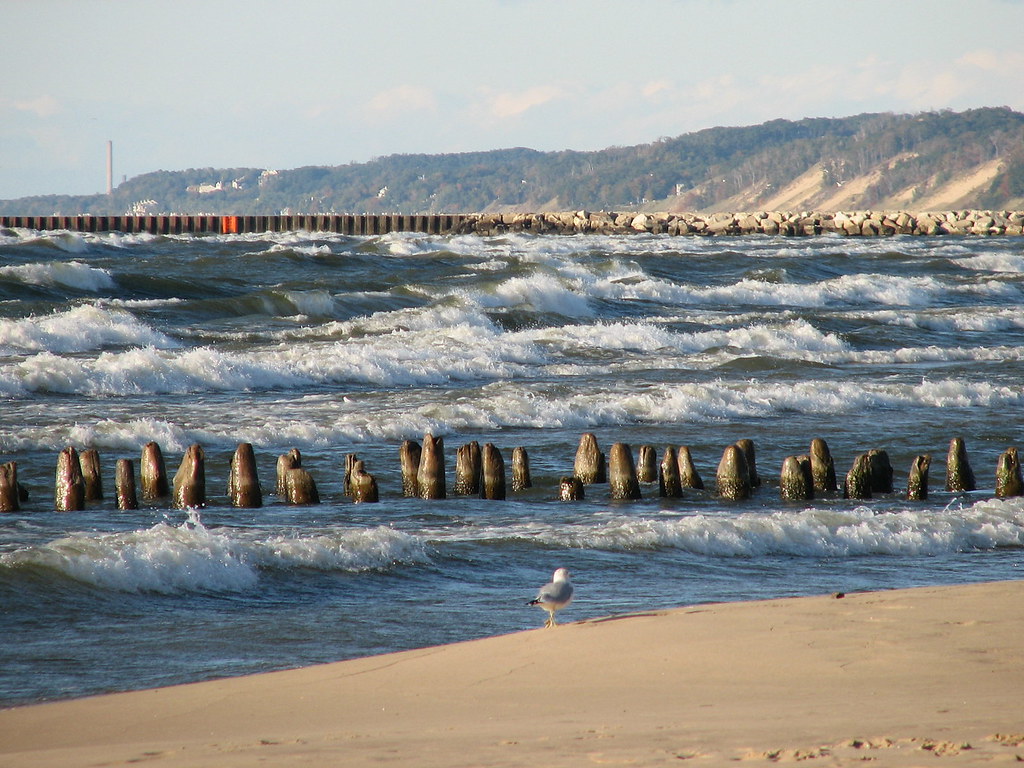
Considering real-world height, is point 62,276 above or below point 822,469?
above

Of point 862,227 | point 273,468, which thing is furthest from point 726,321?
point 862,227

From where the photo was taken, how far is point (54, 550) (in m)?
8.35

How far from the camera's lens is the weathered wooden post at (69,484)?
10492 mm

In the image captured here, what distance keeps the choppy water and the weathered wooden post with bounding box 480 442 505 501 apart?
298mm

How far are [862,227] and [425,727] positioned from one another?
81.7 m

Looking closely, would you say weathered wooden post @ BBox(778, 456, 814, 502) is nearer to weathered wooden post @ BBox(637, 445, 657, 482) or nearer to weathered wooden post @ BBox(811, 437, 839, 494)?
weathered wooden post @ BBox(811, 437, 839, 494)

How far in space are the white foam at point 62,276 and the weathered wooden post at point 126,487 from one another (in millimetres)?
23229

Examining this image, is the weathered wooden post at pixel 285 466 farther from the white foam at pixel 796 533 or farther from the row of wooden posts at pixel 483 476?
the white foam at pixel 796 533

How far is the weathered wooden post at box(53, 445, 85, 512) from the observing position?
10492 millimetres

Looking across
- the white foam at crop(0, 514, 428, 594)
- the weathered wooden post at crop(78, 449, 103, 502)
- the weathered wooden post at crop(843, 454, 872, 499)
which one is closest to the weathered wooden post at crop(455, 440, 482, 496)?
the white foam at crop(0, 514, 428, 594)

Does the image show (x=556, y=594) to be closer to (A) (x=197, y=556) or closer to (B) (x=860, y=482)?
(A) (x=197, y=556)

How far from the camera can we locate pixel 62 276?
108 feet

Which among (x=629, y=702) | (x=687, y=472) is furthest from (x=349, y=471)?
(x=629, y=702)

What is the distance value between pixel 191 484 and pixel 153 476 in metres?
0.63
